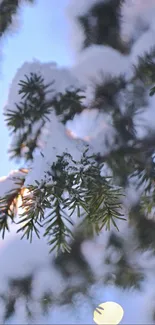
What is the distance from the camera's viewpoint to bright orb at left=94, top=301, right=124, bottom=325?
0.83 m

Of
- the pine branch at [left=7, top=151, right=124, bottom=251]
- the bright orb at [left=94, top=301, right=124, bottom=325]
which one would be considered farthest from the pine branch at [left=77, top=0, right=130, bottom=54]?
the bright orb at [left=94, top=301, right=124, bottom=325]

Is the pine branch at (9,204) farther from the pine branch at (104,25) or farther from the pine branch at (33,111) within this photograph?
the pine branch at (104,25)

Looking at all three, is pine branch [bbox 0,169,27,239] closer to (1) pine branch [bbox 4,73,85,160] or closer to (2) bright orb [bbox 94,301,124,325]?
(1) pine branch [bbox 4,73,85,160]

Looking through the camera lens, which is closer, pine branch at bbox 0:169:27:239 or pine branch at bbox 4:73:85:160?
pine branch at bbox 0:169:27:239

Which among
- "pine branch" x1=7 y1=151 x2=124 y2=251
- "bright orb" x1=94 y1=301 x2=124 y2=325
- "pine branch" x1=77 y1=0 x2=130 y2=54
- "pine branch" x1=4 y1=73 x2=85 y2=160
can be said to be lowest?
"bright orb" x1=94 y1=301 x2=124 y2=325

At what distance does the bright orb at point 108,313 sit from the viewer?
83 cm

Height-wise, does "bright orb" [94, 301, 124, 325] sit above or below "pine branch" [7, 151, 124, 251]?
below

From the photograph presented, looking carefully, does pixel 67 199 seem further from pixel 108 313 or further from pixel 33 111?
pixel 108 313

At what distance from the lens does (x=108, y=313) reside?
2.74ft

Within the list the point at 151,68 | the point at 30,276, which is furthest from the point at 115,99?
the point at 30,276

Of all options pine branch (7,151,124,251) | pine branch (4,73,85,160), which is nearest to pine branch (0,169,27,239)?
pine branch (7,151,124,251)

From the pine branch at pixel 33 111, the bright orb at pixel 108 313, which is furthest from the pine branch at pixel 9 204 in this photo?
the bright orb at pixel 108 313

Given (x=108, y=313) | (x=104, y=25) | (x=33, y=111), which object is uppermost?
(x=104, y=25)

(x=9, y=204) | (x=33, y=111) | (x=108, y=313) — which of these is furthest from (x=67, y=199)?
(x=108, y=313)
